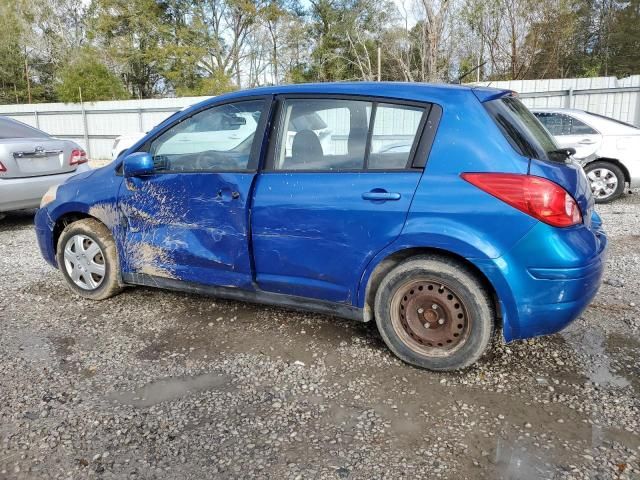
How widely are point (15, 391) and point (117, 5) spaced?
34571 mm

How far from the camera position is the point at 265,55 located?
3250 cm

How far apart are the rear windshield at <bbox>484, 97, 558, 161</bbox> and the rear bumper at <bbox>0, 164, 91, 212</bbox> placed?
590cm

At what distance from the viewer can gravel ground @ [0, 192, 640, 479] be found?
7.87 feet

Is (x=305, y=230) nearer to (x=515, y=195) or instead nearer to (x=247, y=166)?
(x=247, y=166)

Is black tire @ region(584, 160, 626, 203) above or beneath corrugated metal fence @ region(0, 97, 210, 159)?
beneath

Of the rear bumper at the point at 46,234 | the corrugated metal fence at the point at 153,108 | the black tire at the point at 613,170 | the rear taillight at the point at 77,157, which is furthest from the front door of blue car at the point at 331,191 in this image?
the corrugated metal fence at the point at 153,108

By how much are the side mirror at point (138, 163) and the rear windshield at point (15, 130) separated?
13.7ft

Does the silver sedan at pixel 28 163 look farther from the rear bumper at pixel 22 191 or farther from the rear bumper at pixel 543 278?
the rear bumper at pixel 543 278

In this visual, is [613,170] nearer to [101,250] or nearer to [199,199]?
[199,199]

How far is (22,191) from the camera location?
22.0 feet

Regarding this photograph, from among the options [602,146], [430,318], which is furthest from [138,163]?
[602,146]

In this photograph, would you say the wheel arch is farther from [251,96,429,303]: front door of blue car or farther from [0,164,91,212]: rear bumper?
[0,164,91,212]: rear bumper

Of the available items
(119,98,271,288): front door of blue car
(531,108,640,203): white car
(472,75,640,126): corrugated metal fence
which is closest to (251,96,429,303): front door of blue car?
(119,98,271,288): front door of blue car

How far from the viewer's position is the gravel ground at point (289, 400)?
240cm
